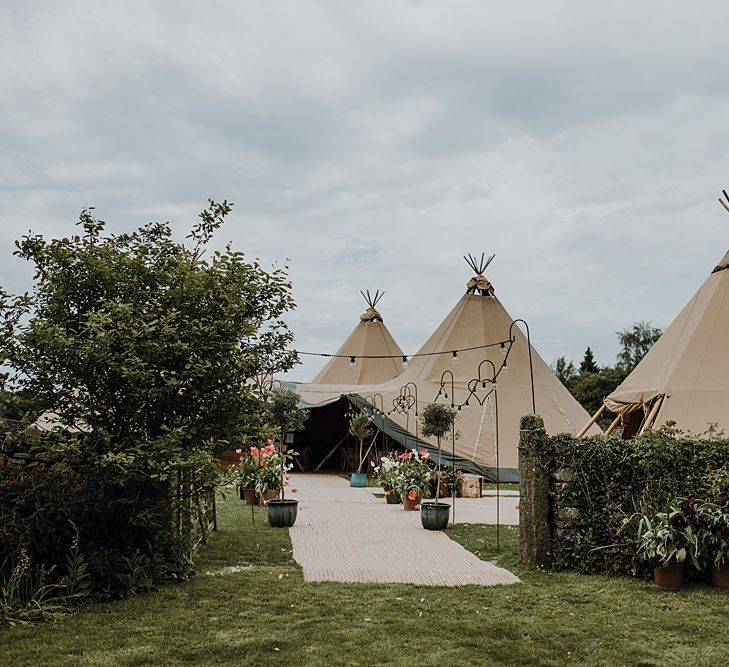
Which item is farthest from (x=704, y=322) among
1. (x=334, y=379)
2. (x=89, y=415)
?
(x=334, y=379)

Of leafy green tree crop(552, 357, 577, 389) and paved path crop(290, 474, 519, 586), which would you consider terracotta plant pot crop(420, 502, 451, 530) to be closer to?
paved path crop(290, 474, 519, 586)

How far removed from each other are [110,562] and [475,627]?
2702 millimetres

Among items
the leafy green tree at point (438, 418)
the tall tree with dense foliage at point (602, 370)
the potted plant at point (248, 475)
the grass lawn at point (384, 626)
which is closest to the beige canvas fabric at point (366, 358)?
the tall tree with dense foliage at point (602, 370)

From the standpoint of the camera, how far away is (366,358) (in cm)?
2402

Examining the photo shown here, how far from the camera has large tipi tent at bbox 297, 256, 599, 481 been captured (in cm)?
1664

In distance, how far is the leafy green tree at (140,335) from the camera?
529 centimetres

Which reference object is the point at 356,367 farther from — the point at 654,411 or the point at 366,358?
the point at 654,411

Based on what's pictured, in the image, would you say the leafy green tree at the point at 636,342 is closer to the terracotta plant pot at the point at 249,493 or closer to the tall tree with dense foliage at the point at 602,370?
the tall tree with dense foliage at the point at 602,370

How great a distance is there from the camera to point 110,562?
5.42 m

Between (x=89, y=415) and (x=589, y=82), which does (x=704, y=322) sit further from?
(x=89, y=415)

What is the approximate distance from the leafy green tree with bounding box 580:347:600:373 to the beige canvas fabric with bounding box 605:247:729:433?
2568cm

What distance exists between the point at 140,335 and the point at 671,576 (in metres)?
4.44

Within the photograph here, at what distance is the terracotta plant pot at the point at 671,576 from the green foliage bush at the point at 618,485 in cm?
28

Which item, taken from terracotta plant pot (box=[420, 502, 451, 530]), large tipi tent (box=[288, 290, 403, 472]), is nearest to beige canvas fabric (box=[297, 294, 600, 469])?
large tipi tent (box=[288, 290, 403, 472])
